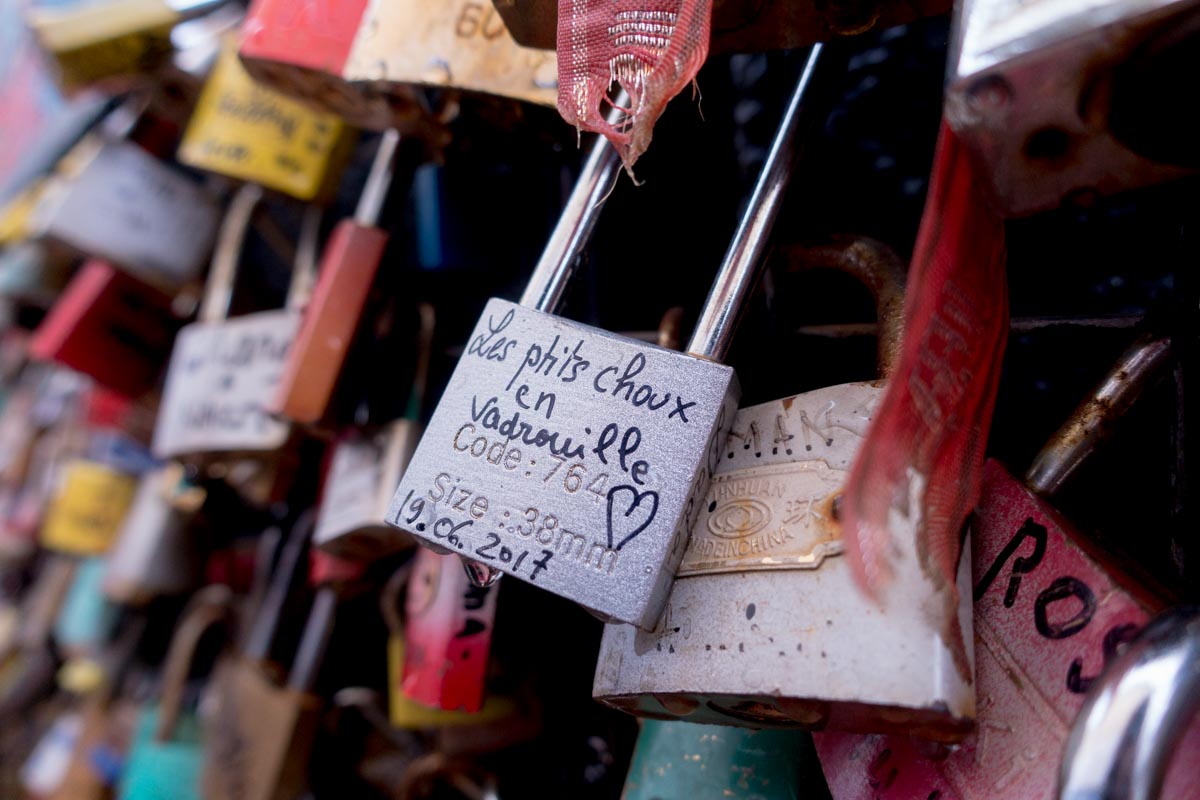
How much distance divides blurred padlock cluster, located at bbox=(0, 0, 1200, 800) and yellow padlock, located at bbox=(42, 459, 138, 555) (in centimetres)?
10

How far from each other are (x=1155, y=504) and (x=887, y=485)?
0.32m

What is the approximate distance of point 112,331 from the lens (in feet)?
3.63

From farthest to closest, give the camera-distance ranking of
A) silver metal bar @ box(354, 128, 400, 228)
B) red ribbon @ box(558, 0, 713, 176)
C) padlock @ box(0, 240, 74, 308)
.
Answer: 1. padlock @ box(0, 240, 74, 308)
2. silver metal bar @ box(354, 128, 400, 228)
3. red ribbon @ box(558, 0, 713, 176)

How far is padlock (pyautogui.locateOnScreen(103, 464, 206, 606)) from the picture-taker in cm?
109

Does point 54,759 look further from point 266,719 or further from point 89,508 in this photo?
point 266,719

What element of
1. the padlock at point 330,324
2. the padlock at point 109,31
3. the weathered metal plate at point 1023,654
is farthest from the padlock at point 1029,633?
the padlock at point 109,31

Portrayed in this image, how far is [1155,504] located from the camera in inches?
20.2

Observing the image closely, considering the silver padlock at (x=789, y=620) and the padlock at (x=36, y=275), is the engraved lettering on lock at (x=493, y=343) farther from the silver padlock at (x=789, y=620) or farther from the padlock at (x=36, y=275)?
the padlock at (x=36, y=275)

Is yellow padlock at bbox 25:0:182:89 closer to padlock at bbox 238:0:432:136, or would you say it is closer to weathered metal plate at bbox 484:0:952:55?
padlock at bbox 238:0:432:136

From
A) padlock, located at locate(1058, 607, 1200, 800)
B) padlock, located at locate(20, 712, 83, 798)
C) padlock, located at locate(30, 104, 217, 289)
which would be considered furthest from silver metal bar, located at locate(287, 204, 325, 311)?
padlock, located at locate(20, 712, 83, 798)

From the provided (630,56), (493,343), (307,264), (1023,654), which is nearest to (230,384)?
(307,264)

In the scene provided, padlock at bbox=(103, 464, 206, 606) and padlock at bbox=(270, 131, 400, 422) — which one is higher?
padlock at bbox=(270, 131, 400, 422)

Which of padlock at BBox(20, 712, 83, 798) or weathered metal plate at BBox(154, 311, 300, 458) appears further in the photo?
padlock at BBox(20, 712, 83, 798)

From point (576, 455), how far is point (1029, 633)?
8.7 inches
